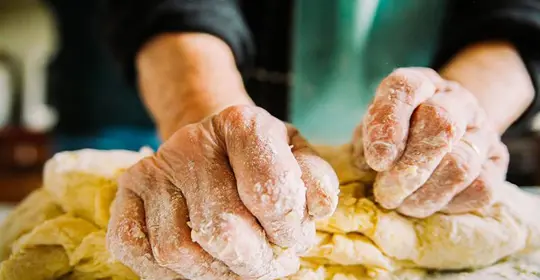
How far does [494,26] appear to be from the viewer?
732mm

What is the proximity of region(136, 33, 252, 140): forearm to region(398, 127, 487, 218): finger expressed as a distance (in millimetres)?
238

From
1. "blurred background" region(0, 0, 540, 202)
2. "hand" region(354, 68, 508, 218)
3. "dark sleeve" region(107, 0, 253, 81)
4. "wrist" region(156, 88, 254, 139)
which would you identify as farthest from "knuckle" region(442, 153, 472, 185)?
"dark sleeve" region(107, 0, 253, 81)

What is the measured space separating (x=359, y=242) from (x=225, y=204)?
215mm

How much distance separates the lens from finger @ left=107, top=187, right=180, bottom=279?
498mm

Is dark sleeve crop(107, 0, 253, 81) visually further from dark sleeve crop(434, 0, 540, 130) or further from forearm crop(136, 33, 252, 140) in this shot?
dark sleeve crop(434, 0, 540, 130)

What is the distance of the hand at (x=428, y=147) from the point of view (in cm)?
54

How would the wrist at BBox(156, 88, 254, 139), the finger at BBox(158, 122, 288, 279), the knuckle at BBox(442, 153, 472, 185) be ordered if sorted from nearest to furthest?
the finger at BBox(158, 122, 288, 279), the knuckle at BBox(442, 153, 472, 185), the wrist at BBox(156, 88, 254, 139)

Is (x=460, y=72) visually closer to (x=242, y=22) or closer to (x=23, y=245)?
(x=242, y=22)

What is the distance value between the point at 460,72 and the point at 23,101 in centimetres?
302

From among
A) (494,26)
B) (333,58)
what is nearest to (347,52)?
(333,58)

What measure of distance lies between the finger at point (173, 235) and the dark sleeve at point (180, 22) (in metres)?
0.36

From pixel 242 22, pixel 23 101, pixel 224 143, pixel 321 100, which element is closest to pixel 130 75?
pixel 242 22

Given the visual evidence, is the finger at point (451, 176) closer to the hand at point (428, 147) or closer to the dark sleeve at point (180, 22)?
the hand at point (428, 147)

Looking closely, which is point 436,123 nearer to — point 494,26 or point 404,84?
point 404,84
